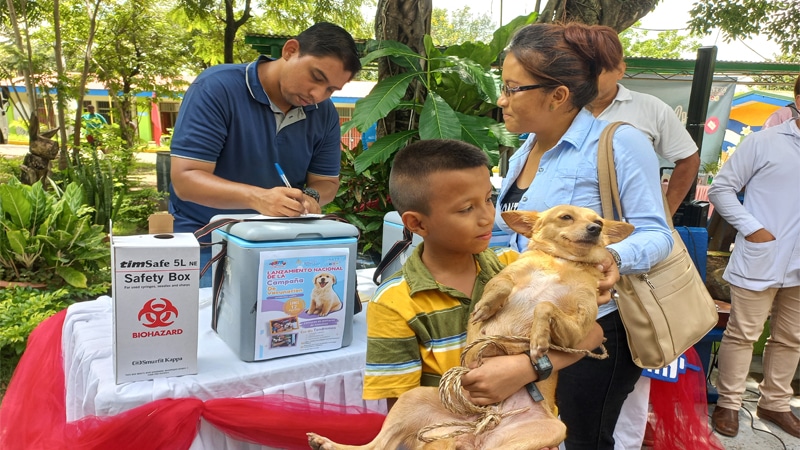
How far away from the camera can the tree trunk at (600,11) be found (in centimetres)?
550

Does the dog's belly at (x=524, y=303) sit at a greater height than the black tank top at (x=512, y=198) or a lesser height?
lesser

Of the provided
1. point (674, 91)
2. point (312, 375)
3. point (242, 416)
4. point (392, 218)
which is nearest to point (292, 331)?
point (312, 375)

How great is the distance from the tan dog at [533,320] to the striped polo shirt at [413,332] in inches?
3.3

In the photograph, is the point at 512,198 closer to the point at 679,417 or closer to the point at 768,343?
the point at 679,417

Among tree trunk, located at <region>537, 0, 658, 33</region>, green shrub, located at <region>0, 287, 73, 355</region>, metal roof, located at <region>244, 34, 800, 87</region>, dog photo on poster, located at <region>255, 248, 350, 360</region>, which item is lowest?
green shrub, located at <region>0, 287, 73, 355</region>

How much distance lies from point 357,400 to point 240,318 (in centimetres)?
56

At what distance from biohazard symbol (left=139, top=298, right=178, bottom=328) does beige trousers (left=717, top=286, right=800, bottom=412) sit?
3646 mm

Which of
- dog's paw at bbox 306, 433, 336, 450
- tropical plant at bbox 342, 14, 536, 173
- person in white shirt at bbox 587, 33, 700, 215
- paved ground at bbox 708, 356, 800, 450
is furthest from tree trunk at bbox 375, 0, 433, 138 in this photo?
dog's paw at bbox 306, 433, 336, 450

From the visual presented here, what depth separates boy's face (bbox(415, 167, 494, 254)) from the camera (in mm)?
1299

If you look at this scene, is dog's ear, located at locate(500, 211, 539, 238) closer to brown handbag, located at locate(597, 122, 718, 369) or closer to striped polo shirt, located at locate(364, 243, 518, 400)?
striped polo shirt, located at locate(364, 243, 518, 400)

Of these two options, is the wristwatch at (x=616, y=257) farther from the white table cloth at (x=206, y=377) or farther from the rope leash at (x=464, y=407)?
the white table cloth at (x=206, y=377)

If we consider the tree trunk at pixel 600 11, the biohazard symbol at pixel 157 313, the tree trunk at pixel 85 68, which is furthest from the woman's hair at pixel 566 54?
the tree trunk at pixel 85 68

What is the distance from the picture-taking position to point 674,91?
25.6 feet

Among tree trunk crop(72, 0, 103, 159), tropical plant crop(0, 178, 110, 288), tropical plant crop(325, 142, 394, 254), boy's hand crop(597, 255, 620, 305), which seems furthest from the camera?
tree trunk crop(72, 0, 103, 159)
